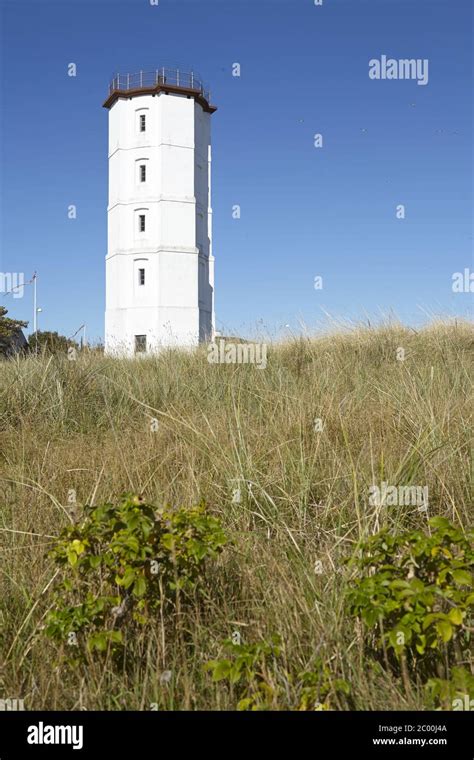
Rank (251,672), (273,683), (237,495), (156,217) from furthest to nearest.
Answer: (156,217) < (237,495) < (273,683) < (251,672)

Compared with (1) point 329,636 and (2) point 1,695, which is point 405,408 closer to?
(1) point 329,636

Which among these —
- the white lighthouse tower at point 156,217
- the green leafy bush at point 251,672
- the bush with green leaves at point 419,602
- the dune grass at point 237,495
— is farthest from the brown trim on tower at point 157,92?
the green leafy bush at point 251,672

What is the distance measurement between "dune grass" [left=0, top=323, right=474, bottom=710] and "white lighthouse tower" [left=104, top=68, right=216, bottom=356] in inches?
1153

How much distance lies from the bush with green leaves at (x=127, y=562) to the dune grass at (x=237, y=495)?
0.45ft

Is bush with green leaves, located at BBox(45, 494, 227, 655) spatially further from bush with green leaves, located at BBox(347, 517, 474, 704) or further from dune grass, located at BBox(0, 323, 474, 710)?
bush with green leaves, located at BBox(347, 517, 474, 704)

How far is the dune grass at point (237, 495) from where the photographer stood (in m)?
2.14

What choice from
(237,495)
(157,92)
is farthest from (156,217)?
(237,495)

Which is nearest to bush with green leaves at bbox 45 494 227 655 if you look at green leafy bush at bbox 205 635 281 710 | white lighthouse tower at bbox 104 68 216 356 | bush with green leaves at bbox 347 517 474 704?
green leafy bush at bbox 205 635 281 710

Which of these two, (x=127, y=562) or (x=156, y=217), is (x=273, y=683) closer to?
(x=127, y=562)

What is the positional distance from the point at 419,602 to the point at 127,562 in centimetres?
105

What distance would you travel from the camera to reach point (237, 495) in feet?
11.2

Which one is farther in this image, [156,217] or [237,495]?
[156,217]

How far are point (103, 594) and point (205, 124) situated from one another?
139ft

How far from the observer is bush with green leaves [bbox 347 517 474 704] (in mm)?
1823
